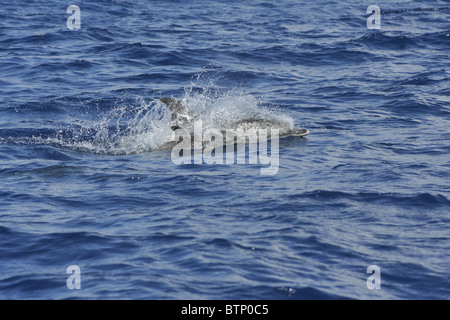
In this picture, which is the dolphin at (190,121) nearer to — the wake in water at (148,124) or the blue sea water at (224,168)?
the wake in water at (148,124)

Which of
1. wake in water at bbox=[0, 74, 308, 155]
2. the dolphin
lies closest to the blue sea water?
wake in water at bbox=[0, 74, 308, 155]

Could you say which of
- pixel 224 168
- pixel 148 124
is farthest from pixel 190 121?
pixel 224 168

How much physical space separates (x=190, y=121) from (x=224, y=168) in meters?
2.94

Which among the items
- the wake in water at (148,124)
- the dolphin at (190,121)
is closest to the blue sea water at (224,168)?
the wake in water at (148,124)

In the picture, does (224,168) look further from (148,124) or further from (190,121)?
(148,124)

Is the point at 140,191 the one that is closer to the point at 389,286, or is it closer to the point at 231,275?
the point at 231,275

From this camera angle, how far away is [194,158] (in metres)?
13.9

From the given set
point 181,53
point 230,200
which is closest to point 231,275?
point 230,200

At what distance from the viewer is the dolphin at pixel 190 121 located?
50.1ft

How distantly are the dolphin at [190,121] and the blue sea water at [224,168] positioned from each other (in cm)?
35

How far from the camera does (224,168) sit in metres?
13.2

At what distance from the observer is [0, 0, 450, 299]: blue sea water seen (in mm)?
8852

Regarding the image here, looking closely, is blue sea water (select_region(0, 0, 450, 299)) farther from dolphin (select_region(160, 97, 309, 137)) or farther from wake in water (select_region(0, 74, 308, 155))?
dolphin (select_region(160, 97, 309, 137))
